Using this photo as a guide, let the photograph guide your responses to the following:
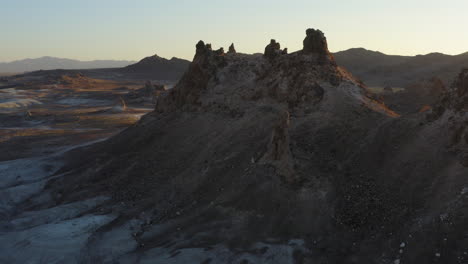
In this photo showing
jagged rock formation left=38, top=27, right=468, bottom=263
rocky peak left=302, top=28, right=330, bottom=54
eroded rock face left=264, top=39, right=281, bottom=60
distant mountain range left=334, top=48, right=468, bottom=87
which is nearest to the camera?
jagged rock formation left=38, top=27, right=468, bottom=263

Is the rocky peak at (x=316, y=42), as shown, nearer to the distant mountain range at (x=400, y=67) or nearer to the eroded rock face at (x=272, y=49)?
the eroded rock face at (x=272, y=49)

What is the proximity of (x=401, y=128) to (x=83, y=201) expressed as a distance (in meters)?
18.0

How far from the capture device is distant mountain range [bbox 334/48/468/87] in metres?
114

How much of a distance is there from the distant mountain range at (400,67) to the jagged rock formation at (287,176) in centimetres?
8102

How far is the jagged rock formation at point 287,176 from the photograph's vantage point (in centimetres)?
1557

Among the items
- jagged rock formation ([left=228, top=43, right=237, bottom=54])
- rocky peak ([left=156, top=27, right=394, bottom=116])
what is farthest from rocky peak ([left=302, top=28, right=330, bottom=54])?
jagged rock formation ([left=228, top=43, right=237, bottom=54])

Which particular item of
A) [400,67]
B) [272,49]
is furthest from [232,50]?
[400,67]

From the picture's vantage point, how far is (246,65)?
3198 cm

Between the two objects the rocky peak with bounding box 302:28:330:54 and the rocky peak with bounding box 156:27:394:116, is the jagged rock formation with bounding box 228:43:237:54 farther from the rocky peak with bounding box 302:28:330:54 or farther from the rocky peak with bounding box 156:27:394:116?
the rocky peak with bounding box 302:28:330:54

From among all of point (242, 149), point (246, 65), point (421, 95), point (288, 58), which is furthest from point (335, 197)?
point (421, 95)

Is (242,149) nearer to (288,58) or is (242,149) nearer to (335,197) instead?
(335,197)

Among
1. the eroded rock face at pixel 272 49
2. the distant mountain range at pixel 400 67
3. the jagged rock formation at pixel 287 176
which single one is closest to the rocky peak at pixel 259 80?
the eroded rock face at pixel 272 49

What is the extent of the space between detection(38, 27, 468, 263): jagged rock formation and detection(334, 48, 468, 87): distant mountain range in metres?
81.0

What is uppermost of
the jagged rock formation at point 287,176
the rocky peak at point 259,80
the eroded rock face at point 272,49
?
the eroded rock face at point 272,49
